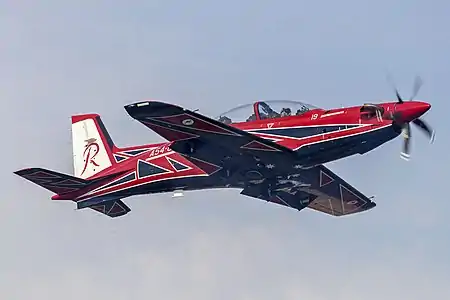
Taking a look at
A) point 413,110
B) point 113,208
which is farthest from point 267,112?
point 113,208

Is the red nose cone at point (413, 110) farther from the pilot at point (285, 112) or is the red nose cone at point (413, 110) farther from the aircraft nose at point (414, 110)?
the pilot at point (285, 112)

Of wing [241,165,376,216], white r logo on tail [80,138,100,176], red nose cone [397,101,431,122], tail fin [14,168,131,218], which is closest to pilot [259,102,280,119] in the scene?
wing [241,165,376,216]

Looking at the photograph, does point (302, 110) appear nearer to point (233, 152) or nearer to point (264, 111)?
point (264, 111)

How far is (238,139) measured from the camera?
3847cm

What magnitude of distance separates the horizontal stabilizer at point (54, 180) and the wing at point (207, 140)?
5893 millimetres

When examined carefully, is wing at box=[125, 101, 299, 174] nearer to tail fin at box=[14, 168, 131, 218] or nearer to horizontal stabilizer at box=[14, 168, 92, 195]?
tail fin at box=[14, 168, 131, 218]

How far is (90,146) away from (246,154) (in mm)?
10485

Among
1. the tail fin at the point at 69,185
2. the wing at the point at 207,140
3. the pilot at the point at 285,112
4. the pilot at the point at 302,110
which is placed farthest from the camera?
the tail fin at the point at 69,185

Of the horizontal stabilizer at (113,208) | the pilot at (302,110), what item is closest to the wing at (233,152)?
the pilot at (302,110)

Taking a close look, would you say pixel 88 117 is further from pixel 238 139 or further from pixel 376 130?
pixel 376 130

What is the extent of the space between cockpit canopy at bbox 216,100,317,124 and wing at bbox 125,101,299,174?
5.38 feet

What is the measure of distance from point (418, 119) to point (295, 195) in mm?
7189

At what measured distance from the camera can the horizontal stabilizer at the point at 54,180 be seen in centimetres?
4188

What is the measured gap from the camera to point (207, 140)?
128 ft
